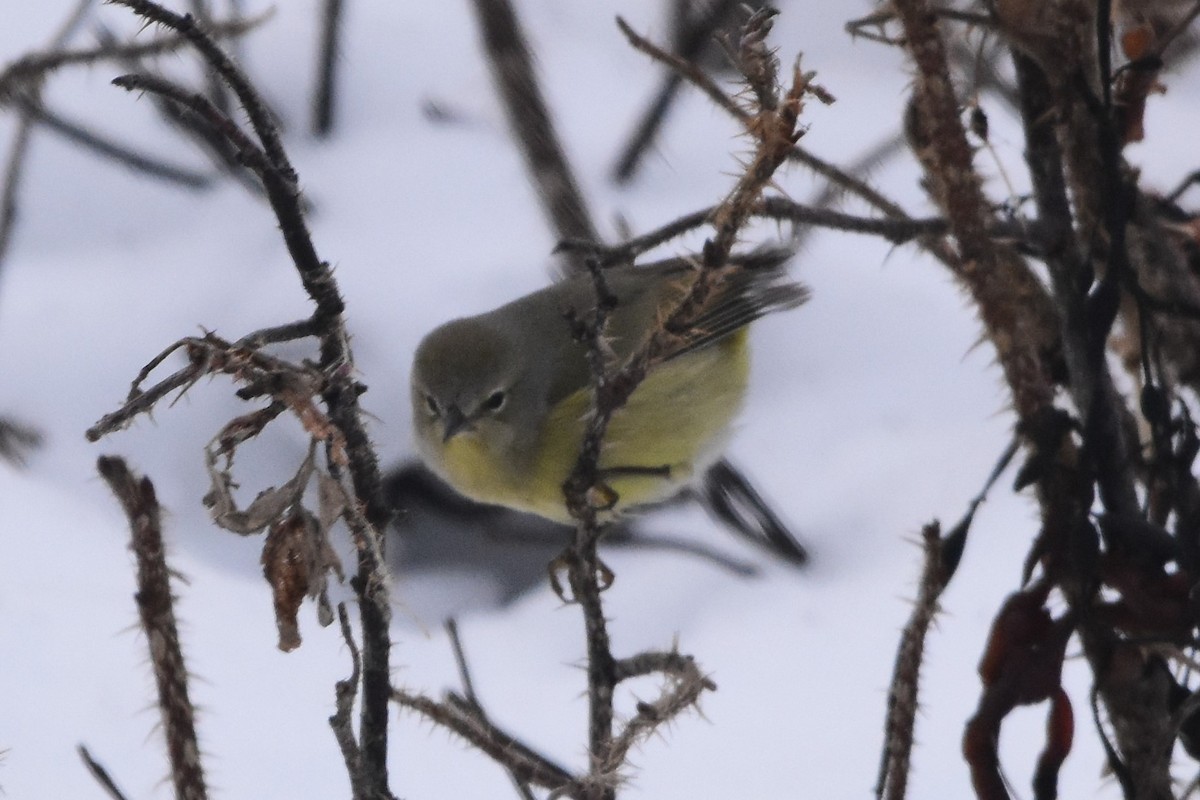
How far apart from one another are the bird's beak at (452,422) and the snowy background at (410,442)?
0.32m

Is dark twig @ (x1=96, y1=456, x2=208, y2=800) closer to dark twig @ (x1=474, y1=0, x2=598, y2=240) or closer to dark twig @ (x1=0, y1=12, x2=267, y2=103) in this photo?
dark twig @ (x1=0, y1=12, x2=267, y2=103)

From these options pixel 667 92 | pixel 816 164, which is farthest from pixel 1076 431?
pixel 667 92

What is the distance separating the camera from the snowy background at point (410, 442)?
2.14m

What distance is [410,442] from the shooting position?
3.39 meters

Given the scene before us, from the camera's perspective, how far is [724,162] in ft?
13.4

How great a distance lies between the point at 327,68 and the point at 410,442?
1.21m

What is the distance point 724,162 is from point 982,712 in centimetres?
314

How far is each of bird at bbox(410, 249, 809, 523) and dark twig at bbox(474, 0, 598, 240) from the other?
16cm

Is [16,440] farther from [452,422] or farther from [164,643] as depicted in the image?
[164,643]

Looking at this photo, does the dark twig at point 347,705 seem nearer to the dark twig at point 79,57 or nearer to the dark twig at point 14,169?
the dark twig at point 79,57

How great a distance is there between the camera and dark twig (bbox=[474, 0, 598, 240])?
296 cm

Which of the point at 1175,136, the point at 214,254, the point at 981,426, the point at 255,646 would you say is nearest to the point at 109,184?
the point at 214,254

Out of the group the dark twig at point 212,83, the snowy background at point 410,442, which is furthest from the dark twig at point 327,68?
the dark twig at point 212,83

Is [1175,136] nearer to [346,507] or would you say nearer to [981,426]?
[981,426]
